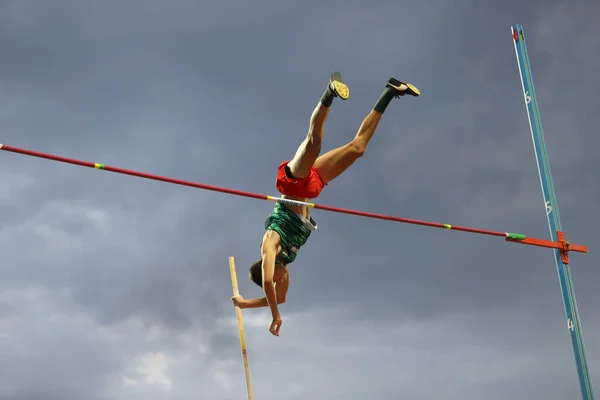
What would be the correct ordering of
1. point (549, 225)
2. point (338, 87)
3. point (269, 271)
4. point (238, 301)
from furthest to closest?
1. point (549, 225)
2. point (238, 301)
3. point (269, 271)
4. point (338, 87)

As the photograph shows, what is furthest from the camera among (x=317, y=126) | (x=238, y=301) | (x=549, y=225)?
(x=549, y=225)

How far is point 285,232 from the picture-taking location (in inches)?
340

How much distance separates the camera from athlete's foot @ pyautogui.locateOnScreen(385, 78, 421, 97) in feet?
27.9

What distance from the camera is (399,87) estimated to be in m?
8.51

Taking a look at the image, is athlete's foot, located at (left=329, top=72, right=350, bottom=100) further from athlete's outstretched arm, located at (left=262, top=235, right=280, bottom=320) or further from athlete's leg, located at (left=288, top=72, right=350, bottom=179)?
athlete's outstretched arm, located at (left=262, top=235, right=280, bottom=320)

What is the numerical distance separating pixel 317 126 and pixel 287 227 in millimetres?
1332

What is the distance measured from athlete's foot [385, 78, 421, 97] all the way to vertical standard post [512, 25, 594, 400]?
268cm

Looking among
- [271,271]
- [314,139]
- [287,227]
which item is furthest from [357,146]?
[271,271]

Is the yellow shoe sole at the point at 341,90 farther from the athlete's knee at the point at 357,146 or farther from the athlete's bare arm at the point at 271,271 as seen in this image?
the athlete's bare arm at the point at 271,271

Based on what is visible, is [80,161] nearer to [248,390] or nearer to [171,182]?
[171,182]

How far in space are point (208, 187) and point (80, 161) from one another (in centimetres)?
136

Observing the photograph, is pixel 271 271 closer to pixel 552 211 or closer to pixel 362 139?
pixel 362 139

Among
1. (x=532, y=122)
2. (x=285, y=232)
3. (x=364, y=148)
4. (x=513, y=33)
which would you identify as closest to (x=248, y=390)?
(x=285, y=232)

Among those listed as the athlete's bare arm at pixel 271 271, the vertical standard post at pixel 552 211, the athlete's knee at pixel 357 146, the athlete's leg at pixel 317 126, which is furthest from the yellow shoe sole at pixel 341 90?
the vertical standard post at pixel 552 211
